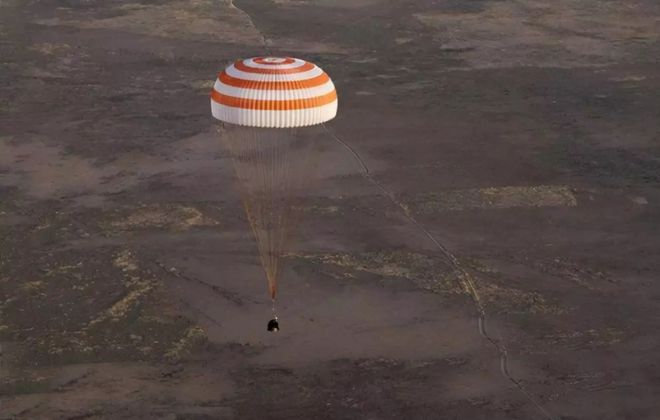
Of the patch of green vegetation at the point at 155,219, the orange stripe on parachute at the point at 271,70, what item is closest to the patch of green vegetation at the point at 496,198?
the patch of green vegetation at the point at 155,219

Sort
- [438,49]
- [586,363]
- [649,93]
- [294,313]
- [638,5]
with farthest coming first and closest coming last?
[638,5]
[438,49]
[649,93]
[294,313]
[586,363]

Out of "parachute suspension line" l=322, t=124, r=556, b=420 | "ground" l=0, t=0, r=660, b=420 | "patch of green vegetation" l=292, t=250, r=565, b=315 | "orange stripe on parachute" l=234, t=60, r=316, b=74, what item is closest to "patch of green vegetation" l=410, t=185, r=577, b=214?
"ground" l=0, t=0, r=660, b=420

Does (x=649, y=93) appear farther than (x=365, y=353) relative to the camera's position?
Yes

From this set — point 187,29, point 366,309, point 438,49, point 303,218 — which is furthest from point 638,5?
point 366,309

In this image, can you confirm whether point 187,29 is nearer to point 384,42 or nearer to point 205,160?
point 384,42

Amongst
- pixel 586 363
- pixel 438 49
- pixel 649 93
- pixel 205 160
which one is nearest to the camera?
pixel 586 363

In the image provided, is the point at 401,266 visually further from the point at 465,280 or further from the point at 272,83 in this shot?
the point at 272,83

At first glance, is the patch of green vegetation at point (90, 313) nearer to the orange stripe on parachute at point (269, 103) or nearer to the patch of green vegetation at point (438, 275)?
the patch of green vegetation at point (438, 275)

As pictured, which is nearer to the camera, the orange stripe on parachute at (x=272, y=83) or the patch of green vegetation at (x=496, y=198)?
the orange stripe on parachute at (x=272, y=83)
